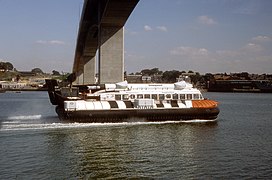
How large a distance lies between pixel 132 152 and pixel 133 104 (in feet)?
39.7

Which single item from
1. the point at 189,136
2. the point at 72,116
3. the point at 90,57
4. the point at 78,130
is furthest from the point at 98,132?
the point at 90,57

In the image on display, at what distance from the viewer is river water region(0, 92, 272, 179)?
16062mm

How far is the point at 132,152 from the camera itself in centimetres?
2025

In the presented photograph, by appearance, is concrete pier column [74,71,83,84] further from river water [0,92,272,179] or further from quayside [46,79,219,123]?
river water [0,92,272,179]

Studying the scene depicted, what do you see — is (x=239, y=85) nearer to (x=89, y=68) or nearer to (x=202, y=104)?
(x=89, y=68)

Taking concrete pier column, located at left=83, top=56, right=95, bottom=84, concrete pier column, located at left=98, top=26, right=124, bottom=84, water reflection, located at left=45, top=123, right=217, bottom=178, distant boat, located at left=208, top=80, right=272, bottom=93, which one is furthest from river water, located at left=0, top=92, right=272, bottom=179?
distant boat, located at left=208, top=80, right=272, bottom=93

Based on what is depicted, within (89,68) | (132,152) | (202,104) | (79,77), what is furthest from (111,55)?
(79,77)

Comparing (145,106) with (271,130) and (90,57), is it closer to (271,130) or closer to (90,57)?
(271,130)

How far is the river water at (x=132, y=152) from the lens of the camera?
16062 mm

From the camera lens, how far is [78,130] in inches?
1078

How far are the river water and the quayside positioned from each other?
41.2 inches

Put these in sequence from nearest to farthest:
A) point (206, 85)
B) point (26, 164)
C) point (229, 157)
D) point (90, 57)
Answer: point (26, 164)
point (229, 157)
point (90, 57)
point (206, 85)

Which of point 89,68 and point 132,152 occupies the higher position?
point 89,68

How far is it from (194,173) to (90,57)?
61343 mm
